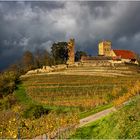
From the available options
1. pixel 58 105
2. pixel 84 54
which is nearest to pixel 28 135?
pixel 58 105

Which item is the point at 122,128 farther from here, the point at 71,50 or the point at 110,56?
the point at 110,56

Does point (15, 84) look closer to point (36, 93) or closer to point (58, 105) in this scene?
point (36, 93)

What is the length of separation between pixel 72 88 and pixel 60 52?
52076 mm

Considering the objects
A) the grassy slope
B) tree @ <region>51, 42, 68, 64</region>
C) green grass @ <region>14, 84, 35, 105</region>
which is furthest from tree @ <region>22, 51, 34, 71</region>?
the grassy slope

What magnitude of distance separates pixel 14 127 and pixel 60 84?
5818 cm

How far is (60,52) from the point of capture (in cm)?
12169

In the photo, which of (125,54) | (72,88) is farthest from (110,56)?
(72,88)

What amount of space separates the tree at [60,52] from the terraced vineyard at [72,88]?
30410 millimetres

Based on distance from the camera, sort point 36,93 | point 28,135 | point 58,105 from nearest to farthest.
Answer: point 28,135 → point 58,105 → point 36,93

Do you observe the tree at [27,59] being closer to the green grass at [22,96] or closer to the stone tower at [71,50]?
the stone tower at [71,50]

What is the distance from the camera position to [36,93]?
230ft

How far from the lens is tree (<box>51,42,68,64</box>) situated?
120375 mm

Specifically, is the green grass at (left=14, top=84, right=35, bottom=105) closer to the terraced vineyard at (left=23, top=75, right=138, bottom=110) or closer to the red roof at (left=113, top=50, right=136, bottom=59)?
the terraced vineyard at (left=23, top=75, right=138, bottom=110)

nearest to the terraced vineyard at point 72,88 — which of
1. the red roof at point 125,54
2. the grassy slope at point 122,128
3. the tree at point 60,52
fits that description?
the tree at point 60,52
